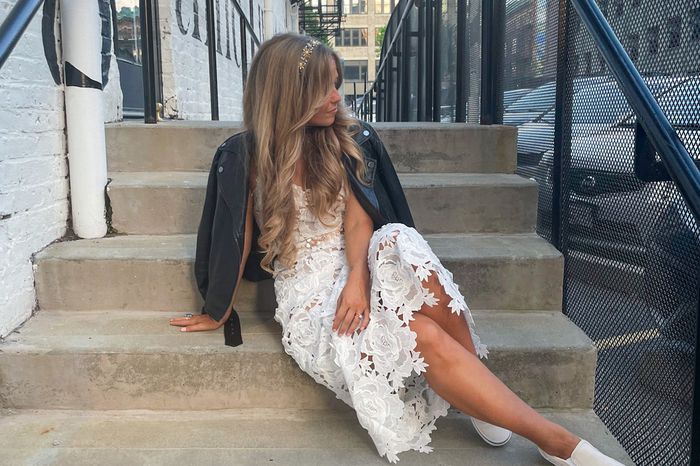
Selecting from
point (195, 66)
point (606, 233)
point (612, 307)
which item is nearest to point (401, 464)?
point (612, 307)

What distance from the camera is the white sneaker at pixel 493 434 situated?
6.01 ft

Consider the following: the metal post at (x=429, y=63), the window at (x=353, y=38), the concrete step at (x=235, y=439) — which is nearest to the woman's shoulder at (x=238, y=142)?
the concrete step at (x=235, y=439)

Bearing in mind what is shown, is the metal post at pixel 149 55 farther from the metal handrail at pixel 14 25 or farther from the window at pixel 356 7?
the window at pixel 356 7

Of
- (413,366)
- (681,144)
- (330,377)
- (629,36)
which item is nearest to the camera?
(681,144)

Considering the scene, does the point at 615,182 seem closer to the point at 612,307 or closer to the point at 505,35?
the point at 612,307

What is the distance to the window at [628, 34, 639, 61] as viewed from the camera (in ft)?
6.52

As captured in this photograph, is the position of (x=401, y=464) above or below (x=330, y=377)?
below

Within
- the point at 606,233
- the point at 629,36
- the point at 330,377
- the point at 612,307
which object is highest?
the point at 629,36

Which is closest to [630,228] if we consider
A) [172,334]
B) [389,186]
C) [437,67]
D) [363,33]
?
[389,186]

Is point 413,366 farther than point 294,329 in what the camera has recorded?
No

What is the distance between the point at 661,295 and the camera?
5.96 feet

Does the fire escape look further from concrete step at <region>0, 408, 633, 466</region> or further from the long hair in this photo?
concrete step at <region>0, 408, 633, 466</region>

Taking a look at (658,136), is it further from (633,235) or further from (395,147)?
(395,147)

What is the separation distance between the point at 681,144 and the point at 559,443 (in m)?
0.82
